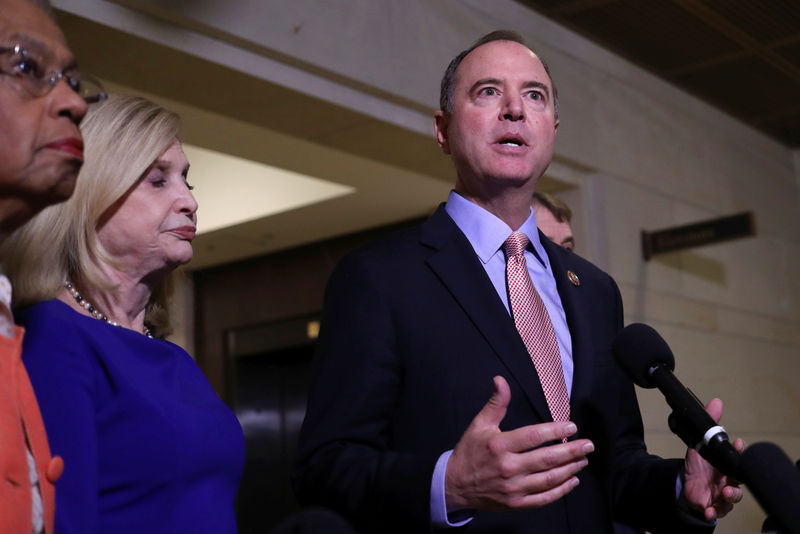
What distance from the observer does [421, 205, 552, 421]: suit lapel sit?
65.4 inches

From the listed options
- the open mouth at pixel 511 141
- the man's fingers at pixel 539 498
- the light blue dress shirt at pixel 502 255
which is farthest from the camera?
the open mouth at pixel 511 141

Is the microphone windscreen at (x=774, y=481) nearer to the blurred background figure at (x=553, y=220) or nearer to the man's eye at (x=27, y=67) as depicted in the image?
the man's eye at (x=27, y=67)

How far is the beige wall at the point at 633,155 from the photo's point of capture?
3.87 m

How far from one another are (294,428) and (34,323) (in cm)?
624

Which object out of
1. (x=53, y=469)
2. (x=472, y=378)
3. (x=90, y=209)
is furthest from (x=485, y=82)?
(x=53, y=469)

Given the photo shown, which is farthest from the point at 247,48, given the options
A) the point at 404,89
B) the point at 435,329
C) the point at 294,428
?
the point at 294,428

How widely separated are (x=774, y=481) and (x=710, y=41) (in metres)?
5.02

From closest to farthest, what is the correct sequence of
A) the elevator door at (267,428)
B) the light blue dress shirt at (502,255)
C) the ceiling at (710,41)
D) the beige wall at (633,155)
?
the light blue dress shirt at (502,255), the beige wall at (633,155), the ceiling at (710,41), the elevator door at (267,428)

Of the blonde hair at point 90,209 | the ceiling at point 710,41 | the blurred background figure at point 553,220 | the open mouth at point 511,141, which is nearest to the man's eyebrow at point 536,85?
the open mouth at point 511,141

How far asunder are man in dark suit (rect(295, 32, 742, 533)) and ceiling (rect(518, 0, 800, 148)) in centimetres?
355

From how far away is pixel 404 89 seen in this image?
4426 mm

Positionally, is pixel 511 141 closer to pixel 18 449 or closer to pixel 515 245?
pixel 515 245

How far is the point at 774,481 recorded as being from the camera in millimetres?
1132

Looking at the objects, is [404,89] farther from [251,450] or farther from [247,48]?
[251,450]
